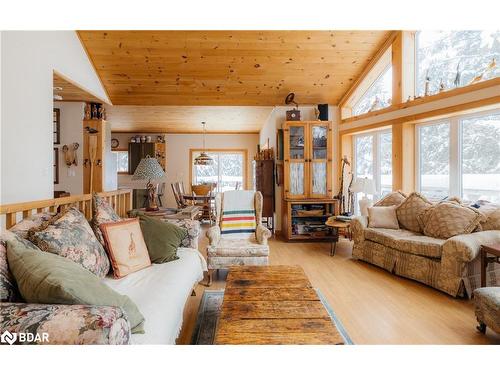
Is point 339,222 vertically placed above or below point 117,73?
below

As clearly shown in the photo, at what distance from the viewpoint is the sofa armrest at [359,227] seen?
4383 millimetres

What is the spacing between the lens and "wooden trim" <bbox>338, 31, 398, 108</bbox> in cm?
477

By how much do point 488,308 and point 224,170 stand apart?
786 centimetres

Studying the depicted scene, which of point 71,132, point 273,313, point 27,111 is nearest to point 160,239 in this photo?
point 273,313

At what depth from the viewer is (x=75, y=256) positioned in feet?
6.31

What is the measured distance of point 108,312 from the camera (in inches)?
45.8

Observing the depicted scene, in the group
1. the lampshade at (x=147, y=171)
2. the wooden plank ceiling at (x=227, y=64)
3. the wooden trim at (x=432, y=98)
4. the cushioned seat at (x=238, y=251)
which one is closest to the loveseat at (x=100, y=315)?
the cushioned seat at (x=238, y=251)

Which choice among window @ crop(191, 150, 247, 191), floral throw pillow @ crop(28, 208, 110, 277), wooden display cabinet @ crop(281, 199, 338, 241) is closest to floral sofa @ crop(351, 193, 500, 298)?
wooden display cabinet @ crop(281, 199, 338, 241)

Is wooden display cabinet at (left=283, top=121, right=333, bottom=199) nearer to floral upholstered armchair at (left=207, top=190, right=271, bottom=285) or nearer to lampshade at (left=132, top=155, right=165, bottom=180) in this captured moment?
floral upholstered armchair at (left=207, top=190, right=271, bottom=285)

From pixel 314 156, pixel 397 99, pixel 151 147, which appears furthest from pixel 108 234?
pixel 151 147

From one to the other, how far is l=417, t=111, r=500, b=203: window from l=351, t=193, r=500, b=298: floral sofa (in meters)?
0.74

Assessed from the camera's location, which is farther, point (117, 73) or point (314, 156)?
point (314, 156)
